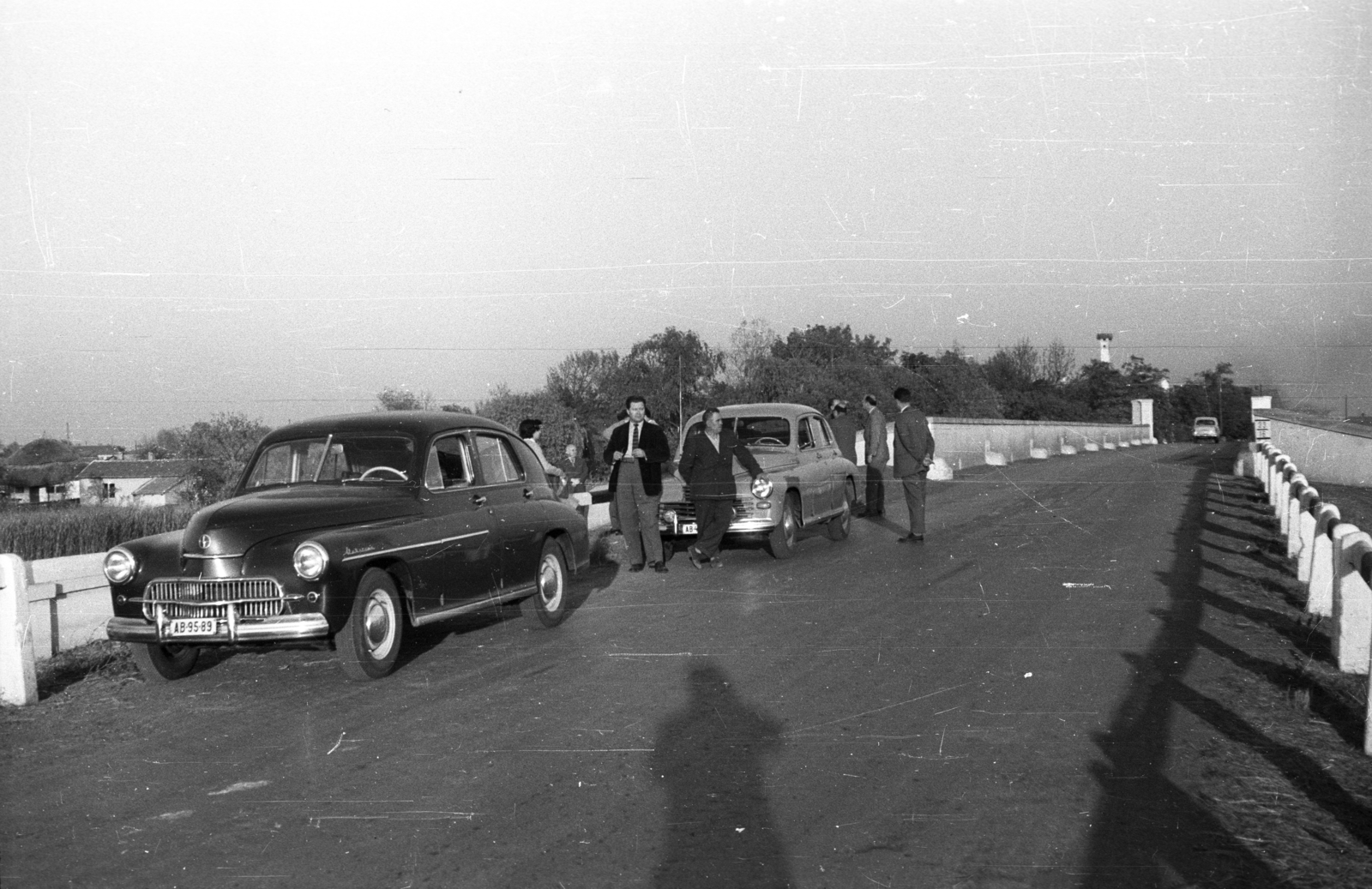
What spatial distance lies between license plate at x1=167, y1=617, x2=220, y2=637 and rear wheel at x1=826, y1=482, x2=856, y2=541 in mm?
10212

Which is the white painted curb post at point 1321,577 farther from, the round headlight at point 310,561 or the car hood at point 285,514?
the round headlight at point 310,561

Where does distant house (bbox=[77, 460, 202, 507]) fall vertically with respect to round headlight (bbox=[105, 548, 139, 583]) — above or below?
below

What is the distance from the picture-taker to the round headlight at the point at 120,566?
816 centimetres

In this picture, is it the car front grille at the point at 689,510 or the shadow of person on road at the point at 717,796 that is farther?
the car front grille at the point at 689,510

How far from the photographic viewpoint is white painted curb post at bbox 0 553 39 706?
768 cm

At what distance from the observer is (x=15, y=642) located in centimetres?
772

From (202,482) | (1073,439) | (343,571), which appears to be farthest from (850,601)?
(1073,439)

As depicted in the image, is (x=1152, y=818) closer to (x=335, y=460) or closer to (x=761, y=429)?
(x=335, y=460)

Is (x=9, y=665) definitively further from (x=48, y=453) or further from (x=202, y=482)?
(x=48, y=453)

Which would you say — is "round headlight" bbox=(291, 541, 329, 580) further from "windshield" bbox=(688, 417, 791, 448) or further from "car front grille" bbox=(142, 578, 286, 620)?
"windshield" bbox=(688, 417, 791, 448)

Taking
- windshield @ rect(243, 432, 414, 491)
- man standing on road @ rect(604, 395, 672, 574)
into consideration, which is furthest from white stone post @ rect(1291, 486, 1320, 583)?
windshield @ rect(243, 432, 414, 491)

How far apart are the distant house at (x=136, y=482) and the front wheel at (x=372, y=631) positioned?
→ 9.07 metres

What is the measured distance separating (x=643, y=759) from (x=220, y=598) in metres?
3.35

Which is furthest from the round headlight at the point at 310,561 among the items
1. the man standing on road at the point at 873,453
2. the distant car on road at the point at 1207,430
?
the distant car on road at the point at 1207,430
